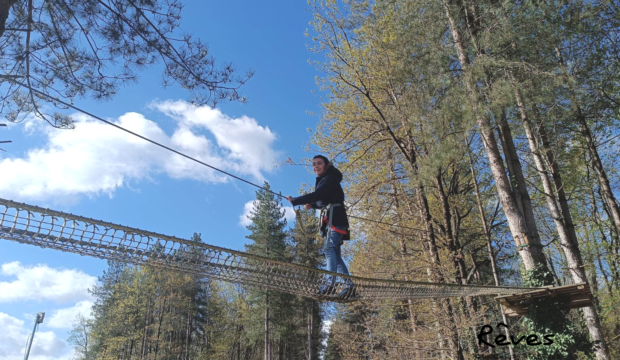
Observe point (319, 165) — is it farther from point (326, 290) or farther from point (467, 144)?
point (467, 144)

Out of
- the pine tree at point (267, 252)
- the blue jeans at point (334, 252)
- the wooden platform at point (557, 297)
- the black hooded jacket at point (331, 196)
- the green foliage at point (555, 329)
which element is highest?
the pine tree at point (267, 252)

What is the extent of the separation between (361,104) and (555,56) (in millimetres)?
3701

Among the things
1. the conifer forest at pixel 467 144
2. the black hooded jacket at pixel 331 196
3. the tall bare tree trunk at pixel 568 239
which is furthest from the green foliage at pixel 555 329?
the black hooded jacket at pixel 331 196

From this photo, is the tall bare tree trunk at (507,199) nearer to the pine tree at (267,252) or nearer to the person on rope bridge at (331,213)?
the person on rope bridge at (331,213)

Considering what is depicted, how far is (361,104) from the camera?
864 cm

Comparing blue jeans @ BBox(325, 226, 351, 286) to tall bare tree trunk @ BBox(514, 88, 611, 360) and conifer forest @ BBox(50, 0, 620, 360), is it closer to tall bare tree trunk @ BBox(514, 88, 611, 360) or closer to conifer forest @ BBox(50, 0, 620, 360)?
conifer forest @ BBox(50, 0, 620, 360)

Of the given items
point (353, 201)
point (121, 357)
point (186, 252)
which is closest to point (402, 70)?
point (353, 201)

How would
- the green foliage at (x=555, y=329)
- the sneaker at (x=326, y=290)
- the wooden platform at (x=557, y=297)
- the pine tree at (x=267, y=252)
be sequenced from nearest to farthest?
A: the sneaker at (x=326, y=290) < the wooden platform at (x=557, y=297) < the green foliage at (x=555, y=329) < the pine tree at (x=267, y=252)

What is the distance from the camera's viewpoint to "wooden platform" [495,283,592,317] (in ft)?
14.0

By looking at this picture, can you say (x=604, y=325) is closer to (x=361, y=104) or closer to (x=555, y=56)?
(x=555, y=56)

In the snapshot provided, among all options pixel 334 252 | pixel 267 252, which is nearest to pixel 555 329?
pixel 334 252

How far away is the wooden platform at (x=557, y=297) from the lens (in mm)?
4258

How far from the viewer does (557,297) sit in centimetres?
454

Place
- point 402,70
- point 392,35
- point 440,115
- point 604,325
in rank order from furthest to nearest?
point 604,325, point 392,35, point 402,70, point 440,115
